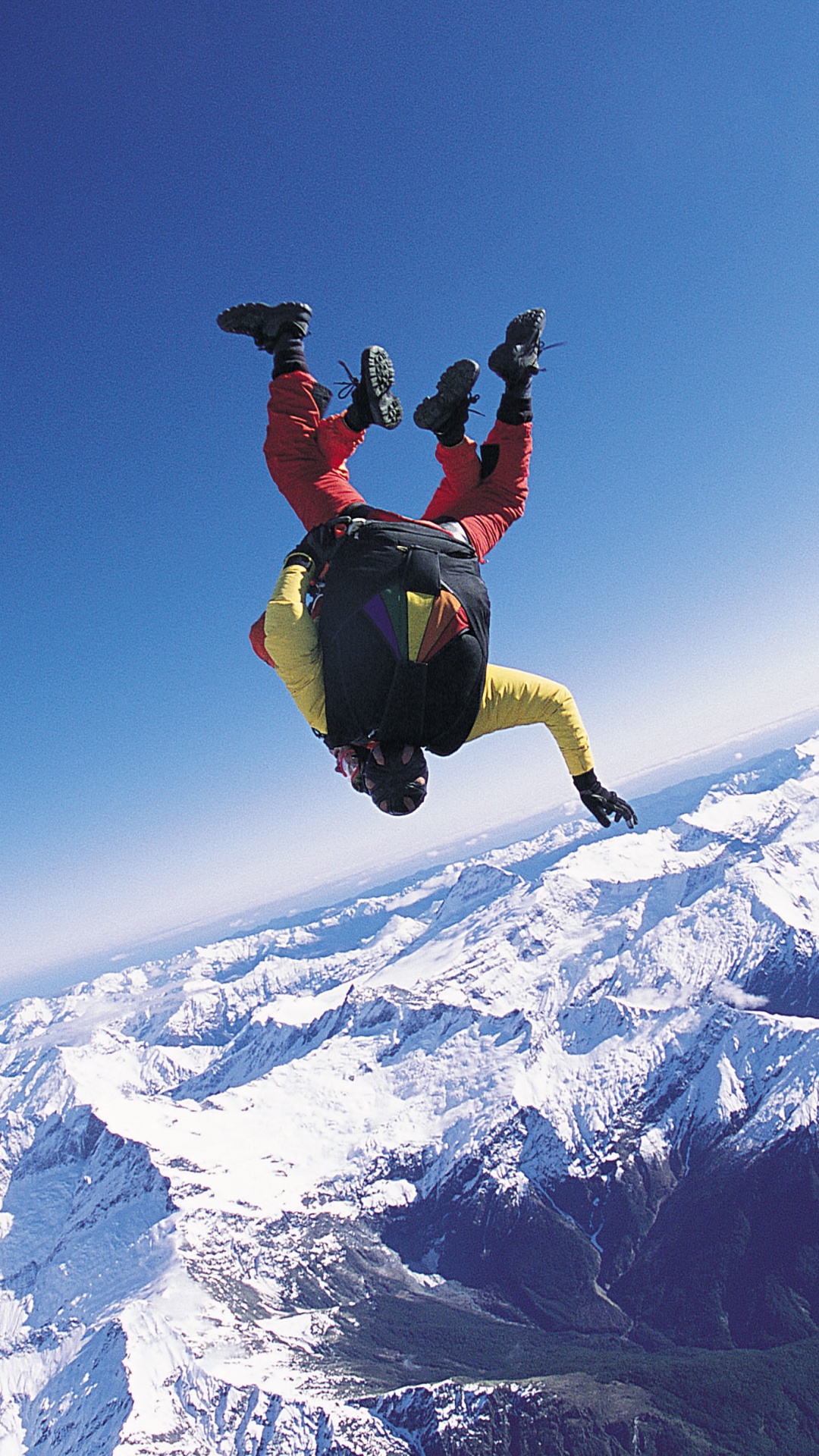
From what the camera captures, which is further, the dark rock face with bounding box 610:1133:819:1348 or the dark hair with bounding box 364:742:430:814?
the dark rock face with bounding box 610:1133:819:1348

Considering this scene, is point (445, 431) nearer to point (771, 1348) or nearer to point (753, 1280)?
point (771, 1348)

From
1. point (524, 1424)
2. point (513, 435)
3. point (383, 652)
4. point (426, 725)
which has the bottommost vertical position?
point (524, 1424)

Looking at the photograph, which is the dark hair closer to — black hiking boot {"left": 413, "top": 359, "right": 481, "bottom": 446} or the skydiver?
the skydiver

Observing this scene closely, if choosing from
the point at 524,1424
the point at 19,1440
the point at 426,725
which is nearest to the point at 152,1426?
the point at 19,1440

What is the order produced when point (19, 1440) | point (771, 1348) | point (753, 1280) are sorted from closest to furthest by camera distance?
point (771, 1348) → point (753, 1280) → point (19, 1440)

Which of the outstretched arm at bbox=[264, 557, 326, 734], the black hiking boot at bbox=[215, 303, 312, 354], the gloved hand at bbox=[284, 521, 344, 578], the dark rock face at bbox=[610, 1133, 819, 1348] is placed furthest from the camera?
the dark rock face at bbox=[610, 1133, 819, 1348]

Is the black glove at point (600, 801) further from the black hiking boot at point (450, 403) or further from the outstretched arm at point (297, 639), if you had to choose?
the black hiking boot at point (450, 403)

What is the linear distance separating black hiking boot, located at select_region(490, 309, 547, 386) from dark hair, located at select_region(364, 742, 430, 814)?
7.92 feet

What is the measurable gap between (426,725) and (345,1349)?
236684mm

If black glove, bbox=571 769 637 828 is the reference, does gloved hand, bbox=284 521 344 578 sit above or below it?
above

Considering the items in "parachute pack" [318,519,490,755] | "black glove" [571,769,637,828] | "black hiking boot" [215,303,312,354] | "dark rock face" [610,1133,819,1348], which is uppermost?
"black hiking boot" [215,303,312,354]

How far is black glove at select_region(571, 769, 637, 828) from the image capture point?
16.3 ft

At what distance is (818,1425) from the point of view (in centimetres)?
13475

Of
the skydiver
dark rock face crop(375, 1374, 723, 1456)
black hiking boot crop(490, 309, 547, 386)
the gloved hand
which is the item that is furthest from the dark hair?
dark rock face crop(375, 1374, 723, 1456)
